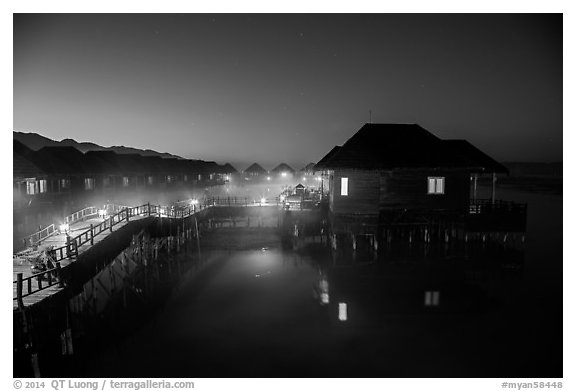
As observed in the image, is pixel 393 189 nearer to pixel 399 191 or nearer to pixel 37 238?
pixel 399 191

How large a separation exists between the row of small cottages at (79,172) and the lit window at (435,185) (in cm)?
3077

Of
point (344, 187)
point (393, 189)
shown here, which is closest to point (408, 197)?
point (393, 189)

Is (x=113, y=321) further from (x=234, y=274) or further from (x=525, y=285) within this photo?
(x=525, y=285)

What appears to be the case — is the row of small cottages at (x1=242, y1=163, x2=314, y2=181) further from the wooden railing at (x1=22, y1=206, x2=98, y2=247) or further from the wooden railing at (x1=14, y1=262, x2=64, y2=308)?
the wooden railing at (x1=14, y1=262, x2=64, y2=308)

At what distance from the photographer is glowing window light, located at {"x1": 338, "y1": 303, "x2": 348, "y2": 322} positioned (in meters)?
13.5

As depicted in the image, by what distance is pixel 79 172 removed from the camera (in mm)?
36031

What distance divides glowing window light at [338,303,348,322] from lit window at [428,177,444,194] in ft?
36.0

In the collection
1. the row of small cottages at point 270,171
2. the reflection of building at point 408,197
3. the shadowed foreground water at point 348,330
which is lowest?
the shadowed foreground water at point 348,330

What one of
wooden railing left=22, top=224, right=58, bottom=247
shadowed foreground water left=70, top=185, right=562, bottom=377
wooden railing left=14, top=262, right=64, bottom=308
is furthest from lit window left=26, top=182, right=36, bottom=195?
wooden railing left=14, top=262, right=64, bottom=308

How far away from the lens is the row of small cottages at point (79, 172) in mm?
28219

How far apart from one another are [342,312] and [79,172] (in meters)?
33.8

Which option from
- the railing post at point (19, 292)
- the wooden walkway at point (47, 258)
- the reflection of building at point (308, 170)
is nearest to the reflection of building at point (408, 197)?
the reflection of building at point (308, 170)

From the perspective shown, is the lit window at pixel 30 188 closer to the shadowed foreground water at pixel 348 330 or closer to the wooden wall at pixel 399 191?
the shadowed foreground water at pixel 348 330

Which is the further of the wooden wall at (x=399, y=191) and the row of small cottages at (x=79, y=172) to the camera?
the row of small cottages at (x=79, y=172)
